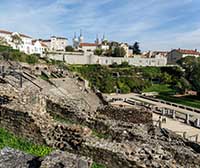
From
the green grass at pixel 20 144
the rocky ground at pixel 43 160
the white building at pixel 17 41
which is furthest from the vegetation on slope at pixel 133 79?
the rocky ground at pixel 43 160

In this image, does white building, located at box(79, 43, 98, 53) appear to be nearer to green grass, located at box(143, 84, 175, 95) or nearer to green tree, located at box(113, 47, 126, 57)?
green tree, located at box(113, 47, 126, 57)

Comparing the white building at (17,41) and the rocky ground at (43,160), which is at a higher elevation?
the white building at (17,41)

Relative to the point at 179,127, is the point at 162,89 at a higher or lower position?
lower

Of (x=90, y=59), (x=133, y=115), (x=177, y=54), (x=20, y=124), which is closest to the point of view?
(x=20, y=124)

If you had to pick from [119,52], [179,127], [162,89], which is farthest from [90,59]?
[179,127]

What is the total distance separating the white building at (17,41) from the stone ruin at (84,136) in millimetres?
73571

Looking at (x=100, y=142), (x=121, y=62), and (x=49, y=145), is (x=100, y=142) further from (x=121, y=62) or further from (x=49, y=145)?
(x=121, y=62)

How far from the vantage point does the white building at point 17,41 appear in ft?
277

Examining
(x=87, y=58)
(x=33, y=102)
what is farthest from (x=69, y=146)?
(x=87, y=58)

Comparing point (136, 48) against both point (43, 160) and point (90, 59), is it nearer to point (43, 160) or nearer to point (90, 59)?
point (90, 59)

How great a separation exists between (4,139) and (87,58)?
81892mm

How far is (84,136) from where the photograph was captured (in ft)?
25.3

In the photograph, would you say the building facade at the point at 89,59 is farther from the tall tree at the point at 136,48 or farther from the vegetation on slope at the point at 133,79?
the tall tree at the point at 136,48

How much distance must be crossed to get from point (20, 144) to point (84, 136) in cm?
159
